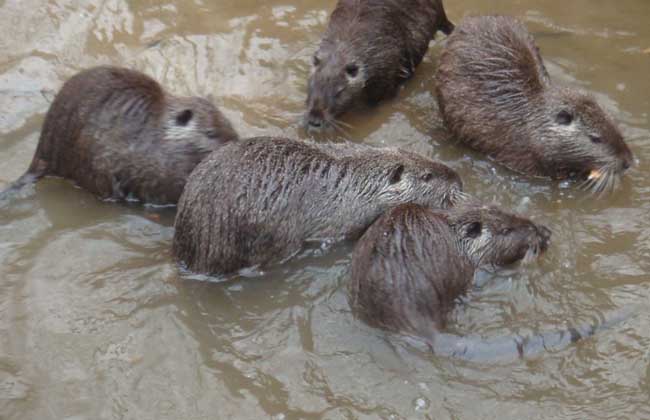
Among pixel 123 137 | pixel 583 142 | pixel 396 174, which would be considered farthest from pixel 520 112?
pixel 123 137

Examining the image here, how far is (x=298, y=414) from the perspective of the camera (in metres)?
3.41

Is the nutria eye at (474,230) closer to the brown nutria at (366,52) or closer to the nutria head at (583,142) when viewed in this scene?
the nutria head at (583,142)

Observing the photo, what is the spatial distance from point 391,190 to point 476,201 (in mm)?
527

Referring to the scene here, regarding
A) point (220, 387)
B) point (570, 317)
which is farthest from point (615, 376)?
point (220, 387)

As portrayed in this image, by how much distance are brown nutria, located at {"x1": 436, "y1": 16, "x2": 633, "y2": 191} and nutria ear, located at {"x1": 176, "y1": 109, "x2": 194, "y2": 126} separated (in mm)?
1843

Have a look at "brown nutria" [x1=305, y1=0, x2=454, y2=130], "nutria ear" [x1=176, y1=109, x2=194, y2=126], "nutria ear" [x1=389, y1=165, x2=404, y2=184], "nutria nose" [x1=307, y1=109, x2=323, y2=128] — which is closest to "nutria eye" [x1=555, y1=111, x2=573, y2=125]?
"nutria ear" [x1=389, y1=165, x2=404, y2=184]

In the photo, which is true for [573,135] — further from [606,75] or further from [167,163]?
[167,163]

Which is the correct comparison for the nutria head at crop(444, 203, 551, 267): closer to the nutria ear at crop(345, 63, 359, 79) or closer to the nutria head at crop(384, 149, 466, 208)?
the nutria head at crop(384, 149, 466, 208)

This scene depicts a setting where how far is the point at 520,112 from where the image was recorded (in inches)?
194

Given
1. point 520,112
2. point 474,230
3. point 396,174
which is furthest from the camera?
point 520,112

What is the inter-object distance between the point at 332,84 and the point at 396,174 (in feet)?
3.90

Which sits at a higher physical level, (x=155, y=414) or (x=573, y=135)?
(x=573, y=135)

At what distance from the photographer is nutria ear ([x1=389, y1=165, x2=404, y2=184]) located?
4438 mm

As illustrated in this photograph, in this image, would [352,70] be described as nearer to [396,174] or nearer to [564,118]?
[396,174]
